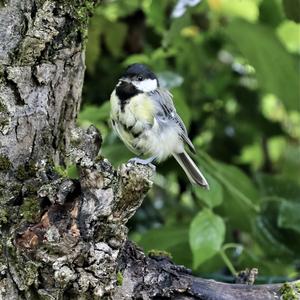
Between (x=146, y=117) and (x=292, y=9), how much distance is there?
553 millimetres

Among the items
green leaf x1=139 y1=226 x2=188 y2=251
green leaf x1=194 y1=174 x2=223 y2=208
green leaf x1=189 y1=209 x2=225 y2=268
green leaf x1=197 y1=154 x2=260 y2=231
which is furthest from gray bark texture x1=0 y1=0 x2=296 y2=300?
green leaf x1=197 y1=154 x2=260 y2=231

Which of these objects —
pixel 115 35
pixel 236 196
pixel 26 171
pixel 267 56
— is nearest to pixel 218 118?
pixel 267 56

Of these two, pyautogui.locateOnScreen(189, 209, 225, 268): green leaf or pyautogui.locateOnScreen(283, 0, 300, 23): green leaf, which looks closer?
pyautogui.locateOnScreen(189, 209, 225, 268): green leaf

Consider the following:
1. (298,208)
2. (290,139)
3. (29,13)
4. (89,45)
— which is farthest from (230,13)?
(29,13)

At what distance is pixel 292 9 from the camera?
2074 millimetres

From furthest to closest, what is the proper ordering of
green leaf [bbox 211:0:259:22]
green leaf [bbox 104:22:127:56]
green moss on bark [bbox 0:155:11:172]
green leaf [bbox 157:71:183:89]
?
Result: green leaf [bbox 211:0:259:22], green leaf [bbox 104:22:127:56], green leaf [bbox 157:71:183:89], green moss on bark [bbox 0:155:11:172]

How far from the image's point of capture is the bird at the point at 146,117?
6.56 ft

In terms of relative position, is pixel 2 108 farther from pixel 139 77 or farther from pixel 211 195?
pixel 211 195

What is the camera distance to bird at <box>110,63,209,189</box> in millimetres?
1998

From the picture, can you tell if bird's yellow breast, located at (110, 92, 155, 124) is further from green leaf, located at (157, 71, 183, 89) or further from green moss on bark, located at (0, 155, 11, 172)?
green moss on bark, located at (0, 155, 11, 172)

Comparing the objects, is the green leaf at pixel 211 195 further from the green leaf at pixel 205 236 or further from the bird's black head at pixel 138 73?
the bird's black head at pixel 138 73

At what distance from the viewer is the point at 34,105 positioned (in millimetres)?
1503

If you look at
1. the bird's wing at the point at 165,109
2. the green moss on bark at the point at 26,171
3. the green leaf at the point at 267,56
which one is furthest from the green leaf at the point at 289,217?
the green moss on bark at the point at 26,171

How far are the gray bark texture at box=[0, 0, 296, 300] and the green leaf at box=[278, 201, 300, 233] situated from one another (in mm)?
807
